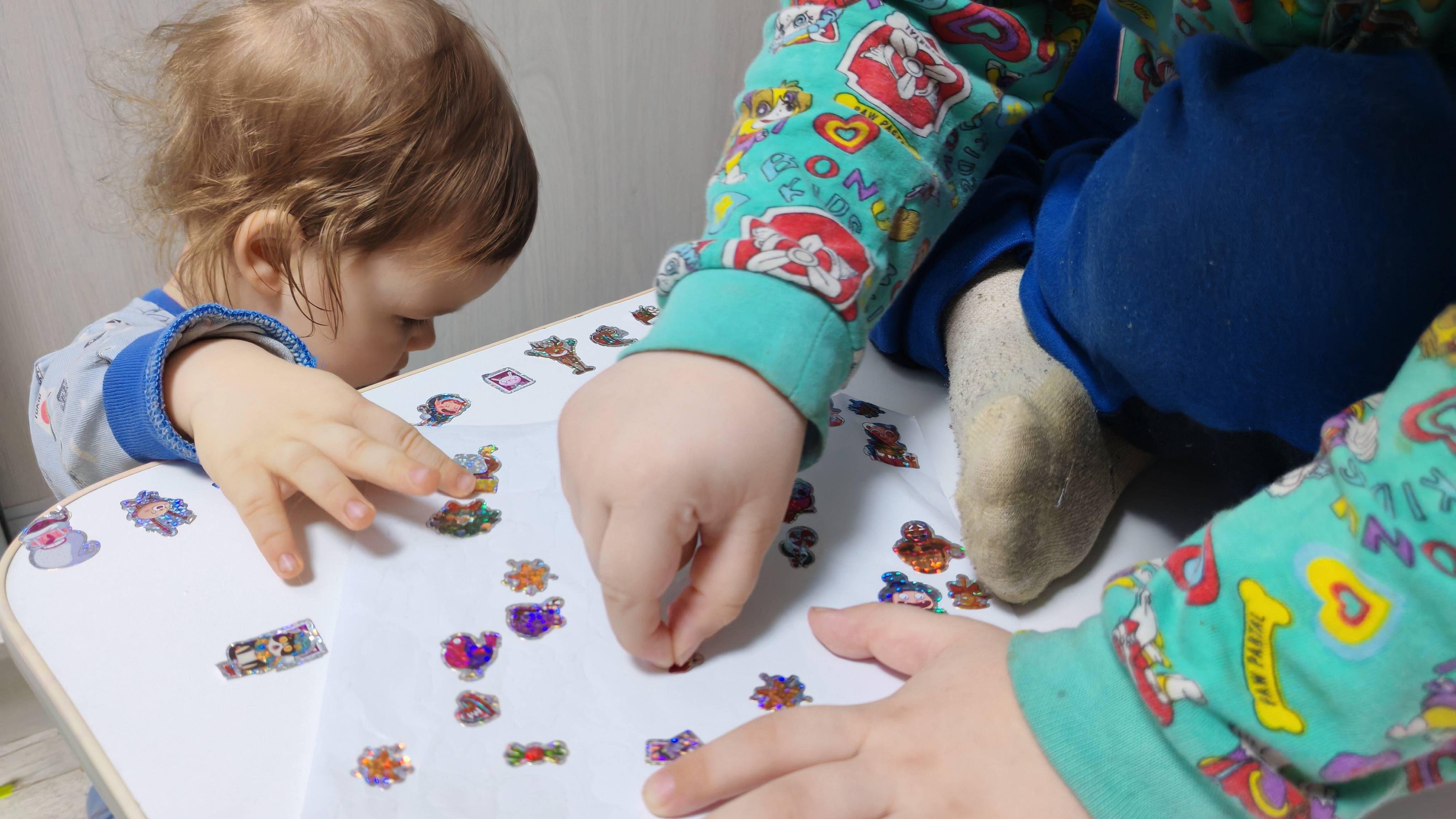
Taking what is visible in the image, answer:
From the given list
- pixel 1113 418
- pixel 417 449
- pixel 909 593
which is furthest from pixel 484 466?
pixel 1113 418

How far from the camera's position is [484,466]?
0.48m

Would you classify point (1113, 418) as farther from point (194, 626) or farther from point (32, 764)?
point (32, 764)

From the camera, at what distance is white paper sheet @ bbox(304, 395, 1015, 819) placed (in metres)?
0.31

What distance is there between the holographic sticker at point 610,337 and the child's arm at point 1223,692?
0.34 metres

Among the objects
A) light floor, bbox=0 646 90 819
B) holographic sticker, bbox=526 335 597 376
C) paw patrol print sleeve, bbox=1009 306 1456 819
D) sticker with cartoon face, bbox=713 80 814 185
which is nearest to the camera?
paw patrol print sleeve, bbox=1009 306 1456 819

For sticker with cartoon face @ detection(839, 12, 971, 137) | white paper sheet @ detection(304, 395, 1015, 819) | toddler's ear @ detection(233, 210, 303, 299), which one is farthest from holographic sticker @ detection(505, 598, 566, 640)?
toddler's ear @ detection(233, 210, 303, 299)

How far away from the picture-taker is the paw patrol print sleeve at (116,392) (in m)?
0.50

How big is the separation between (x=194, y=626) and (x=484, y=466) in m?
Answer: 0.15

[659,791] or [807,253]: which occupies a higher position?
[807,253]

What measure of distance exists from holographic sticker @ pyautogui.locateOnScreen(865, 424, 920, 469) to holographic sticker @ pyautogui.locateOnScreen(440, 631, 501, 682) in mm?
234

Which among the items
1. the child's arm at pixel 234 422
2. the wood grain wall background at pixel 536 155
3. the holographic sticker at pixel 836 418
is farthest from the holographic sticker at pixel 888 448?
the wood grain wall background at pixel 536 155

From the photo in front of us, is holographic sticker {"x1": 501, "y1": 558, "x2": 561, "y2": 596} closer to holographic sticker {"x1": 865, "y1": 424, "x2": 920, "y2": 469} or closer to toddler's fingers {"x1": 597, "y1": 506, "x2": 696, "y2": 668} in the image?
toddler's fingers {"x1": 597, "y1": 506, "x2": 696, "y2": 668}

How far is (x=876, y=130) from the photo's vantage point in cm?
46

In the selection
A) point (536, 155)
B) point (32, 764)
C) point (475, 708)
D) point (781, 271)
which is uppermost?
point (781, 271)
